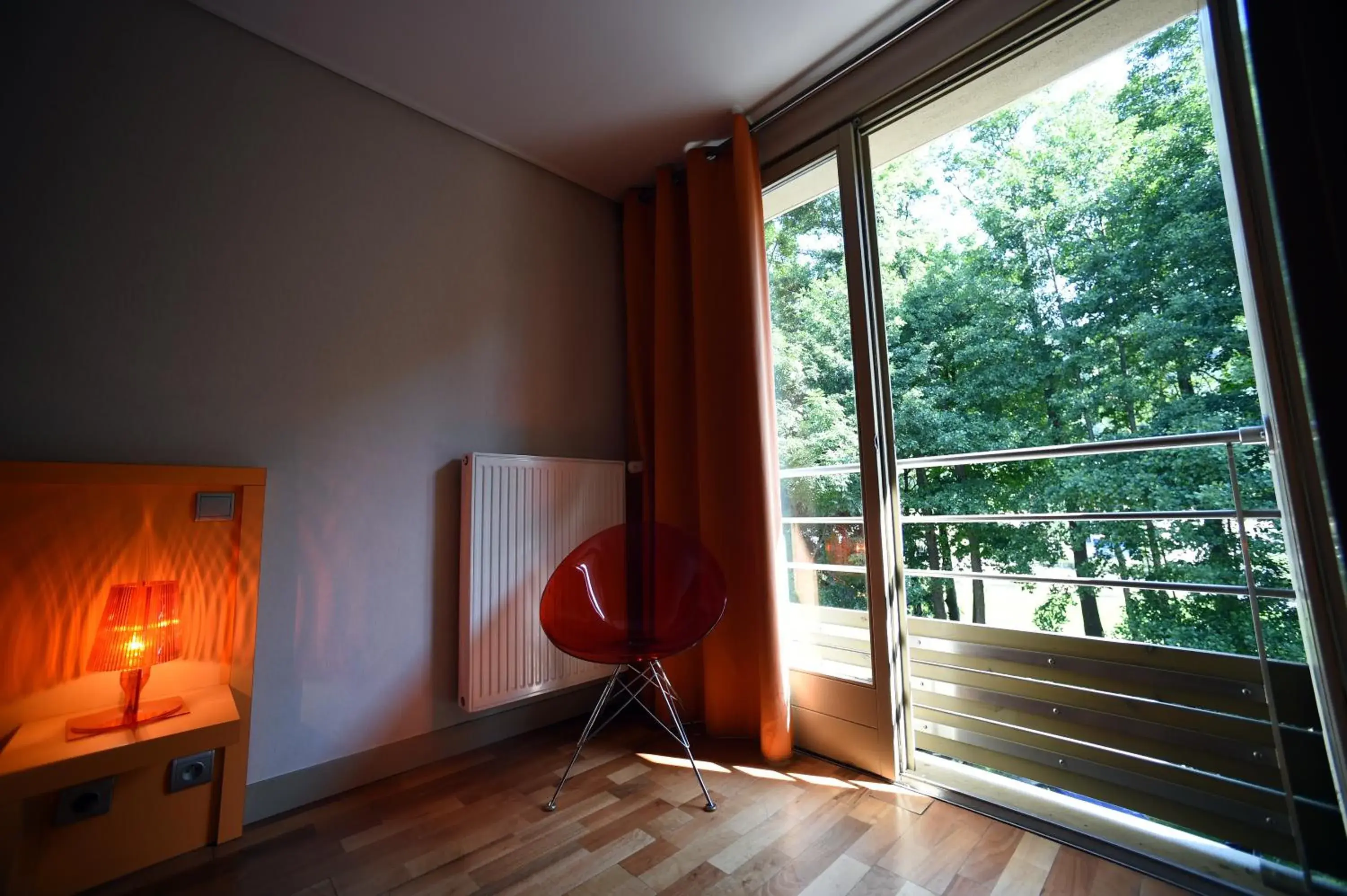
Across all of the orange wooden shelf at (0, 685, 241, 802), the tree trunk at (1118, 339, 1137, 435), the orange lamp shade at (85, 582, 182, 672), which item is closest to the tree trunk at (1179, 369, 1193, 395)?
the tree trunk at (1118, 339, 1137, 435)

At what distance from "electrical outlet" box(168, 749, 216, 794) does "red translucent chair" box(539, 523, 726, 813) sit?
91 cm

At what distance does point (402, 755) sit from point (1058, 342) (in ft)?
11.7

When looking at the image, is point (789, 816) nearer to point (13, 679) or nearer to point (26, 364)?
point (13, 679)

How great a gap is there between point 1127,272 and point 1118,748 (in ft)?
7.36

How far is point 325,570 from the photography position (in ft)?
5.60

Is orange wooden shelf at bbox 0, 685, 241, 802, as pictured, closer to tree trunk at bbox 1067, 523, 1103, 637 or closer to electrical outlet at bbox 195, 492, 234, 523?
electrical outlet at bbox 195, 492, 234, 523

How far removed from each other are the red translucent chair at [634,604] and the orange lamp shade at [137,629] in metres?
0.97

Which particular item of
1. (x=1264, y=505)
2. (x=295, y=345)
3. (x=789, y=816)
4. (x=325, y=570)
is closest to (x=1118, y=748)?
(x=1264, y=505)

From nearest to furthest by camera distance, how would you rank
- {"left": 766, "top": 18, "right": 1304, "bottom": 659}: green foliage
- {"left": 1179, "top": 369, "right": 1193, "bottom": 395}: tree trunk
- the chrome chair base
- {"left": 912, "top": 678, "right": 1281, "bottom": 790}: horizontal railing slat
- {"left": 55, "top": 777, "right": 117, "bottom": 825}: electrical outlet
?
{"left": 55, "top": 777, "right": 117, "bottom": 825}: electrical outlet < {"left": 912, "top": 678, "right": 1281, "bottom": 790}: horizontal railing slat < the chrome chair base < {"left": 766, "top": 18, "right": 1304, "bottom": 659}: green foliage < {"left": 1179, "top": 369, "right": 1193, "bottom": 395}: tree trunk

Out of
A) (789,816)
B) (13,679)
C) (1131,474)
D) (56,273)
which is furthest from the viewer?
(1131,474)

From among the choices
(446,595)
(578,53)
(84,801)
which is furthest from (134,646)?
(578,53)

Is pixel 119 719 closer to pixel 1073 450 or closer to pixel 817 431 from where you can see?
pixel 817 431

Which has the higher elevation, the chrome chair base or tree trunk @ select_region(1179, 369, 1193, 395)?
tree trunk @ select_region(1179, 369, 1193, 395)

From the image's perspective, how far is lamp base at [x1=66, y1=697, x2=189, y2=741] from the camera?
1.23 meters
